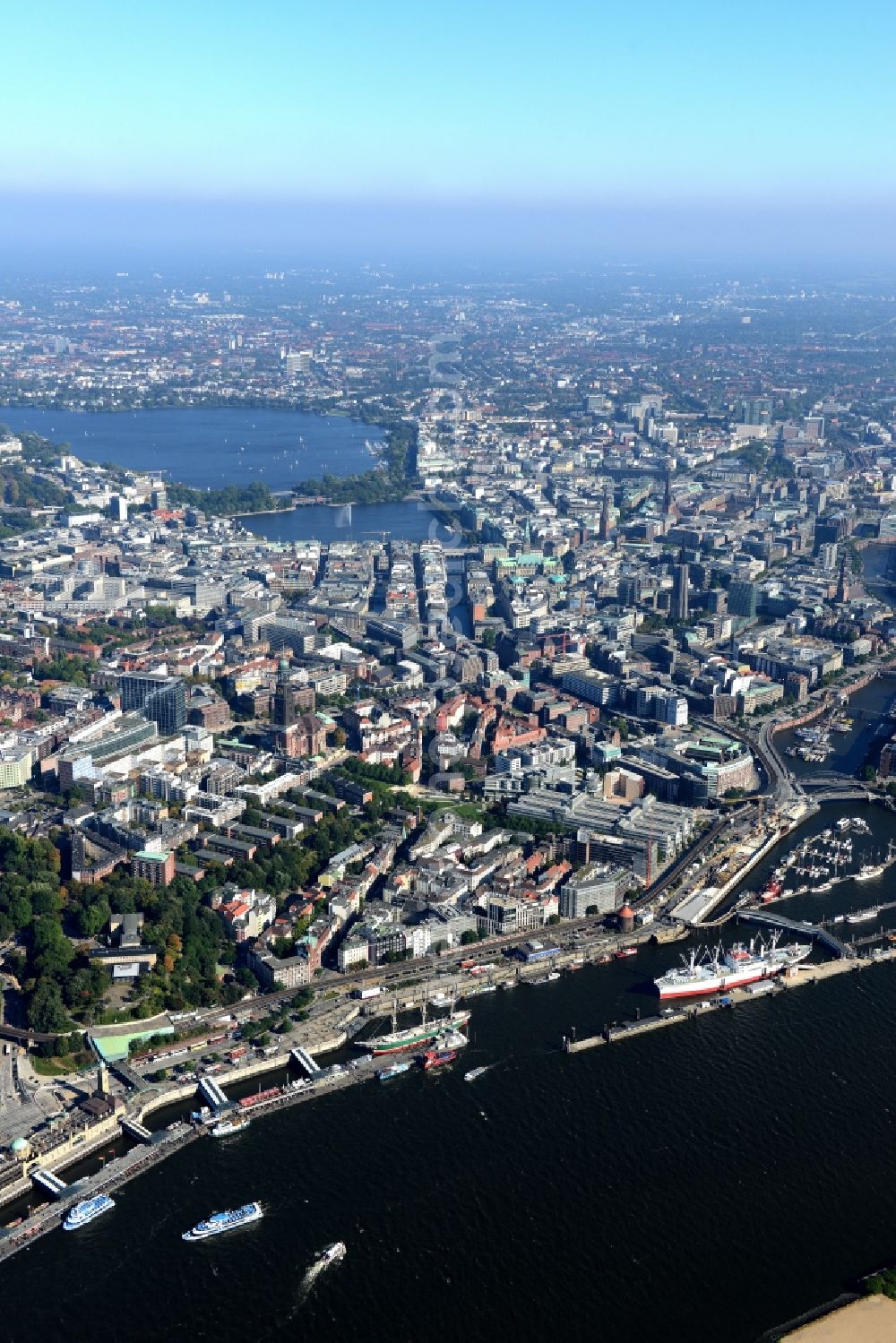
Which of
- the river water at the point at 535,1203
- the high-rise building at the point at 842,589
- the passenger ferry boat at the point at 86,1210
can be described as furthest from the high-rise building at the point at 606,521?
the passenger ferry boat at the point at 86,1210

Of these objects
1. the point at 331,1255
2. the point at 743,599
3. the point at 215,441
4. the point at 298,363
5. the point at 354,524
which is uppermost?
the point at 298,363

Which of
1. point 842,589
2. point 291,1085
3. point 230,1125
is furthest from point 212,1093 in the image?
point 842,589

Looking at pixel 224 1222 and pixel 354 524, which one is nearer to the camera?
pixel 224 1222

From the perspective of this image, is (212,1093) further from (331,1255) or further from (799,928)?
(799,928)

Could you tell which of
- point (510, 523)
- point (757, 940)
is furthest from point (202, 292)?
point (757, 940)

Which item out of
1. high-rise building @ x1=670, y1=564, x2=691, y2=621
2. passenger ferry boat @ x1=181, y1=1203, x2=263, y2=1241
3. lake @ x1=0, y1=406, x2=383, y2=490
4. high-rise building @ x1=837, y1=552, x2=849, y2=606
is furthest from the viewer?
lake @ x1=0, y1=406, x2=383, y2=490

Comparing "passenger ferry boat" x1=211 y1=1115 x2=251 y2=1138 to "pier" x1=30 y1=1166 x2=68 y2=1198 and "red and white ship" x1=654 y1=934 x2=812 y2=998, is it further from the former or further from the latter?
"red and white ship" x1=654 y1=934 x2=812 y2=998

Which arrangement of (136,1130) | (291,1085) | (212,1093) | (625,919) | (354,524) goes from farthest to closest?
(354,524)
(625,919)
(291,1085)
(212,1093)
(136,1130)

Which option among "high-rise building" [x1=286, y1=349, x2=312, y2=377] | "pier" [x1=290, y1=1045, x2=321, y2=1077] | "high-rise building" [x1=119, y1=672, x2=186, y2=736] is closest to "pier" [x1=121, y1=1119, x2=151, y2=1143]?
"pier" [x1=290, y1=1045, x2=321, y2=1077]
